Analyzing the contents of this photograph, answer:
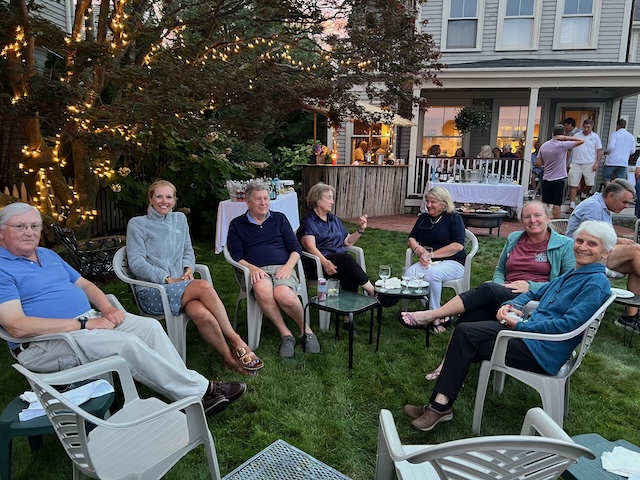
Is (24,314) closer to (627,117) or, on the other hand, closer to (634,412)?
(634,412)

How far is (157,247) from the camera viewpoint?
326cm

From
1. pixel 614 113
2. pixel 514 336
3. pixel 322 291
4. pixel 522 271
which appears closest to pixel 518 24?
pixel 614 113

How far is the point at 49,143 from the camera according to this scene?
624 centimetres

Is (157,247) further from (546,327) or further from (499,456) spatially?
(499,456)

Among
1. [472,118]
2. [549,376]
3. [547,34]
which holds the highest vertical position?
[547,34]

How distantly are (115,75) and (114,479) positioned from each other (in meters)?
4.38

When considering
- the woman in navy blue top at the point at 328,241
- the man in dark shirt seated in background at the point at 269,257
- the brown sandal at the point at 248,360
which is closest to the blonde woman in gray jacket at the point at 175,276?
the brown sandal at the point at 248,360

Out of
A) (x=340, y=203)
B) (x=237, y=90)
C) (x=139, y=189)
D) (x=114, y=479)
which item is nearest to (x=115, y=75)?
(x=237, y=90)

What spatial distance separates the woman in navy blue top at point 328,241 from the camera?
12.3 feet

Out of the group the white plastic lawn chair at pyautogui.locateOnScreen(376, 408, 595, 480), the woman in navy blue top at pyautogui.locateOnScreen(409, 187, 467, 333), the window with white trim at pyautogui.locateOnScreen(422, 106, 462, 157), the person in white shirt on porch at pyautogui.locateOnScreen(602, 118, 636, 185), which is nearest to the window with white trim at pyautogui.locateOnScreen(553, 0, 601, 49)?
the window with white trim at pyautogui.locateOnScreen(422, 106, 462, 157)

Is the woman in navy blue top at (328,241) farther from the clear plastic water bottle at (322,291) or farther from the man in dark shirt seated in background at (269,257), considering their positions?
the clear plastic water bottle at (322,291)

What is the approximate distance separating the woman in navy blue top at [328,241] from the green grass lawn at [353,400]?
1.47ft

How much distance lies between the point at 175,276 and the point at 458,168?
24.2 feet

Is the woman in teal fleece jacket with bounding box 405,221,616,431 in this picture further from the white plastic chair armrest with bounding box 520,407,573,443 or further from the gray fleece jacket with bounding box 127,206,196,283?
the gray fleece jacket with bounding box 127,206,196,283
